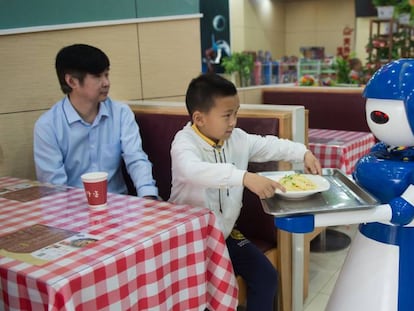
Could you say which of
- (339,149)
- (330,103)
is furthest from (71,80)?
(330,103)

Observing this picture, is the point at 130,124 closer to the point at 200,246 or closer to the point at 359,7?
the point at 200,246

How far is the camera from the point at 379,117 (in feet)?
4.89

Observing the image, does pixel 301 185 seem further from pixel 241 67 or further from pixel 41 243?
pixel 241 67

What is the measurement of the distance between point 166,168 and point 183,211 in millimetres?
973

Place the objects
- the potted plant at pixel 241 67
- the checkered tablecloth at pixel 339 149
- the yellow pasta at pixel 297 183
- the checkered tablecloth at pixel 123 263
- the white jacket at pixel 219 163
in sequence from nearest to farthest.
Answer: the checkered tablecloth at pixel 123 263 → the yellow pasta at pixel 297 183 → the white jacket at pixel 219 163 → the checkered tablecloth at pixel 339 149 → the potted plant at pixel 241 67

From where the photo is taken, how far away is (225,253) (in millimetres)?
1535

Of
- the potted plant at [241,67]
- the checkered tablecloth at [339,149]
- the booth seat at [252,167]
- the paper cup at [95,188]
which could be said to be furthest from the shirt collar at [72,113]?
the potted plant at [241,67]

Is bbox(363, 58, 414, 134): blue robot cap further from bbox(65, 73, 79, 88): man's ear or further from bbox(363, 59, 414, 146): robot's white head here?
bbox(65, 73, 79, 88): man's ear

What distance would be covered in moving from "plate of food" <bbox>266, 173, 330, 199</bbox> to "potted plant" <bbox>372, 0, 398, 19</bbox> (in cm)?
486

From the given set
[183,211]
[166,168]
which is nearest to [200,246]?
[183,211]

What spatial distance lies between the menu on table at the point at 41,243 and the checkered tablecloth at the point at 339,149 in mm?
1971

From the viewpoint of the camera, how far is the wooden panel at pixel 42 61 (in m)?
2.44

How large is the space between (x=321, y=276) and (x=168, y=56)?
1.74 m

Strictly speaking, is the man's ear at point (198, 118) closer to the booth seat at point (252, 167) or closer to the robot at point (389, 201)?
the booth seat at point (252, 167)
